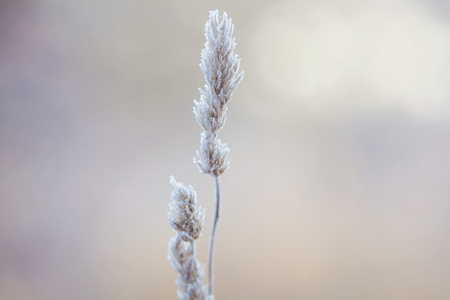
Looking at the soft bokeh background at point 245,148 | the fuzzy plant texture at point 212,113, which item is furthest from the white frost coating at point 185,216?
the soft bokeh background at point 245,148

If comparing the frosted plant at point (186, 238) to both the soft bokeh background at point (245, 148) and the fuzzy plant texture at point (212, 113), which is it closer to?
the fuzzy plant texture at point (212, 113)

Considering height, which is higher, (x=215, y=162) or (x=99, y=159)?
(x=99, y=159)

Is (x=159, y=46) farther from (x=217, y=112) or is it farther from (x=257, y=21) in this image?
(x=217, y=112)

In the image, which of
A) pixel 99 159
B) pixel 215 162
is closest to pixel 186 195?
pixel 215 162

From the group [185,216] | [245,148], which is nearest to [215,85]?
[185,216]

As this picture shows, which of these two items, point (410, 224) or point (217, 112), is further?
point (410, 224)

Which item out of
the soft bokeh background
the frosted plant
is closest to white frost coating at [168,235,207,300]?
the frosted plant

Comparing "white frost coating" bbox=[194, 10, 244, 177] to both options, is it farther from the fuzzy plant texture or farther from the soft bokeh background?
the soft bokeh background
